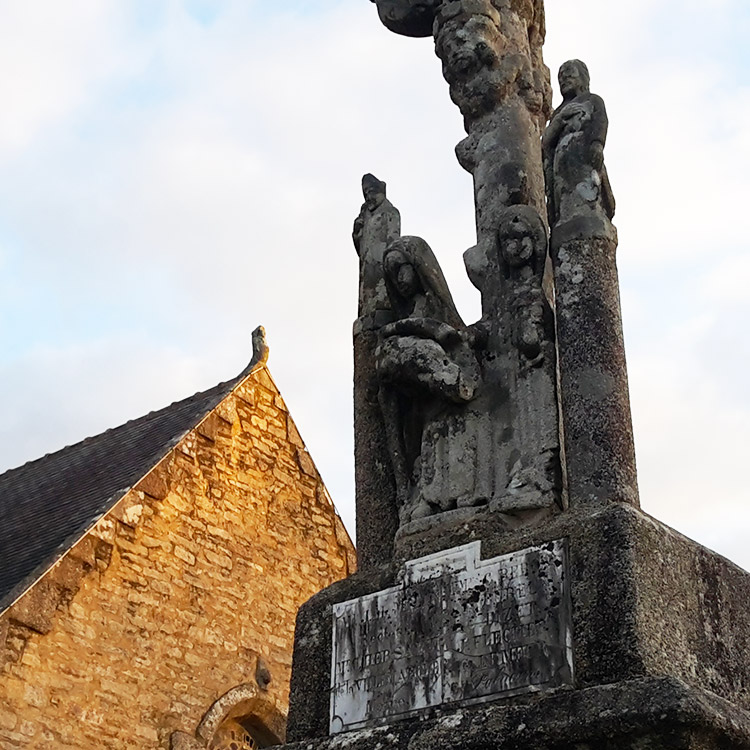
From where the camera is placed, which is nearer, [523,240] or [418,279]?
[523,240]

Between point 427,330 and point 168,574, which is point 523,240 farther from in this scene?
point 168,574

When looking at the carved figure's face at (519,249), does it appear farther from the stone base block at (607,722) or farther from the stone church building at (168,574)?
the stone church building at (168,574)

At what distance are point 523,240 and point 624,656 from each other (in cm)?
181

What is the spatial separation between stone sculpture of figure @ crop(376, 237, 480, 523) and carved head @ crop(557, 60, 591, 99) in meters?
0.89

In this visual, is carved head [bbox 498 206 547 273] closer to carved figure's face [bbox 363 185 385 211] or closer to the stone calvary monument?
the stone calvary monument

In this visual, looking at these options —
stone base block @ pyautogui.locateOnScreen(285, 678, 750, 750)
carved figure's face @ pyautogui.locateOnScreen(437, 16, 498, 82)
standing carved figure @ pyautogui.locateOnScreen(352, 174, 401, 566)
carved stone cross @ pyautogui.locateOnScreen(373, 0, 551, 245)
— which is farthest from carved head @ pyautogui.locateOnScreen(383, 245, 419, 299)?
stone base block @ pyautogui.locateOnScreen(285, 678, 750, 750)

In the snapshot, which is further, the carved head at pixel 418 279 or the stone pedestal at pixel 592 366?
the carved head at pixel 418 279

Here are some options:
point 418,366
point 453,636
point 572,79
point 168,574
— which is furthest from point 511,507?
point 168,574

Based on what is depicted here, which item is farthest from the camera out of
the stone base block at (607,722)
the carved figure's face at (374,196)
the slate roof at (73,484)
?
the slate roof at (73,484)

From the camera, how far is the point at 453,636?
4.13 metres

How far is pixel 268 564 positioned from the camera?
11328mm

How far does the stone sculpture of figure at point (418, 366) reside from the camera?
15.4 feet

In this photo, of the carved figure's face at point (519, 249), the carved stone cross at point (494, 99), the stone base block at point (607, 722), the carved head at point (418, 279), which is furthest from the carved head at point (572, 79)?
the stone base block at point (607, 722)

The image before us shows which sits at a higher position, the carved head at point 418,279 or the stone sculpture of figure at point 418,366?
the carved head at point 418,279
